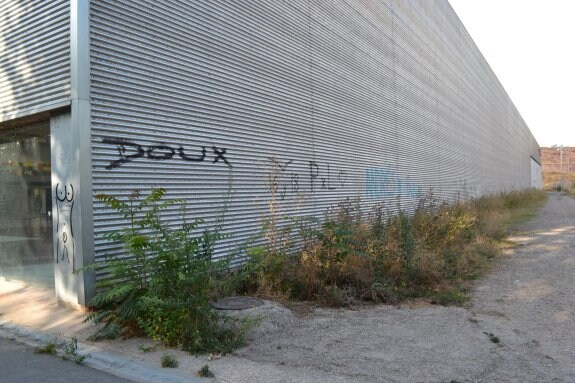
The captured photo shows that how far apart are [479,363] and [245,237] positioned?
5123 millimetres

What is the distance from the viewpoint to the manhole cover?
20.1ft

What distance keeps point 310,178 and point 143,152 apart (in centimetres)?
500

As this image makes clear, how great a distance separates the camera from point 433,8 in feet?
77.2

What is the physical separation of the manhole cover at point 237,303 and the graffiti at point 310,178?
2.95 meters

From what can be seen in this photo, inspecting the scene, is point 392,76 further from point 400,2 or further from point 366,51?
point 400,2

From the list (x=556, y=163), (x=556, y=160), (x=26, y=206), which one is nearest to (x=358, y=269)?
(x=26, y=206)

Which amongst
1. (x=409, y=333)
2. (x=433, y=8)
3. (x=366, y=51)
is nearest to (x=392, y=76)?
(x=366, y=51)

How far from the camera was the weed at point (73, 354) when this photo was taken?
4609 mm

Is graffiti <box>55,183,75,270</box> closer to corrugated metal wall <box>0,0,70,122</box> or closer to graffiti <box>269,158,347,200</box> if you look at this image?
corrugated metal wall <box>0,0,70,122</box>

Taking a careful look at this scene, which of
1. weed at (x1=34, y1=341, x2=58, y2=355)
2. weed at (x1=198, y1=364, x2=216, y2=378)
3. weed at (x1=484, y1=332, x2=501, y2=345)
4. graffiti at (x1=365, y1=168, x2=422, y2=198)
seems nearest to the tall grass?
weed at (x1=484, y1=332, x2=501, y2=345)

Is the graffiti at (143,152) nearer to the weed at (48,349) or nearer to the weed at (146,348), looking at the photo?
the weed at (48,349)

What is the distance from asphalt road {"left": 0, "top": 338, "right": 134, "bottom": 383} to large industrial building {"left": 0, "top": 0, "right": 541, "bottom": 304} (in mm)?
1370

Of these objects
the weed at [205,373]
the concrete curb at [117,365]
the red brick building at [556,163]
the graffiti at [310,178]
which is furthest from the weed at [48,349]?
the red brick building at [556,163]

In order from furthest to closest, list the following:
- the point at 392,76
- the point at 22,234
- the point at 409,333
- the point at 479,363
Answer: the point at 392,76, the point at 22,234, the point at 409,333, the point at 479,363
